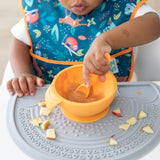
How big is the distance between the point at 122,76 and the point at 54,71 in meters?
0.27

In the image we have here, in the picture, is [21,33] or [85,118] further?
[21,33]

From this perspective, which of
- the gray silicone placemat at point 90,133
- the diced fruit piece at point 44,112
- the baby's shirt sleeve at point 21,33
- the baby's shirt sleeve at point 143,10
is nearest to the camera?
the gray silicone placemat at point 90,133

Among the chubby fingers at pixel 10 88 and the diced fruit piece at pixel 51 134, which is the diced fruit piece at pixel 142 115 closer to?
the diced fruit piece at pixel 51 134

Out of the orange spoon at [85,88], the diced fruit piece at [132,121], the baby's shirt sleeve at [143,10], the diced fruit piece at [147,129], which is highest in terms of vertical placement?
the baby's shirt sleeve at [143,10]

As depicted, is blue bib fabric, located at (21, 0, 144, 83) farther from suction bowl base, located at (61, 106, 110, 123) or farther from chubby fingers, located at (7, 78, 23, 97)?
suction bowl base, located at (61, 106, 110, 123)

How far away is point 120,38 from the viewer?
0.75m

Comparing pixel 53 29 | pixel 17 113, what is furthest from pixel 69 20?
pixel 17 113

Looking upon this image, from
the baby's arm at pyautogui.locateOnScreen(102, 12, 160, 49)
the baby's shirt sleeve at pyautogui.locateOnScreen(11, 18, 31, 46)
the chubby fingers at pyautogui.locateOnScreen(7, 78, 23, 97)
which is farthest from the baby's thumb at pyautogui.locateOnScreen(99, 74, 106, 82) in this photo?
the baby's shirt sleeve at pyautogui.locateOnScreen(11, 18, 31, 46)

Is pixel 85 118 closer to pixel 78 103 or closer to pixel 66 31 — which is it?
pixel 78 103

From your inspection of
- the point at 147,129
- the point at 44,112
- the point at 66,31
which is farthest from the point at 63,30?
the point at 147,129

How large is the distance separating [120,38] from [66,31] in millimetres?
264

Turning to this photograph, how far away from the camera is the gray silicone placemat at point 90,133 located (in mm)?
547

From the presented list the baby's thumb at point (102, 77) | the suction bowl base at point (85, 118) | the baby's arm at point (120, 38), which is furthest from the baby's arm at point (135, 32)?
the suction bowl base at point (85, 118)

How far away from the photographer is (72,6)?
33.0 inches
